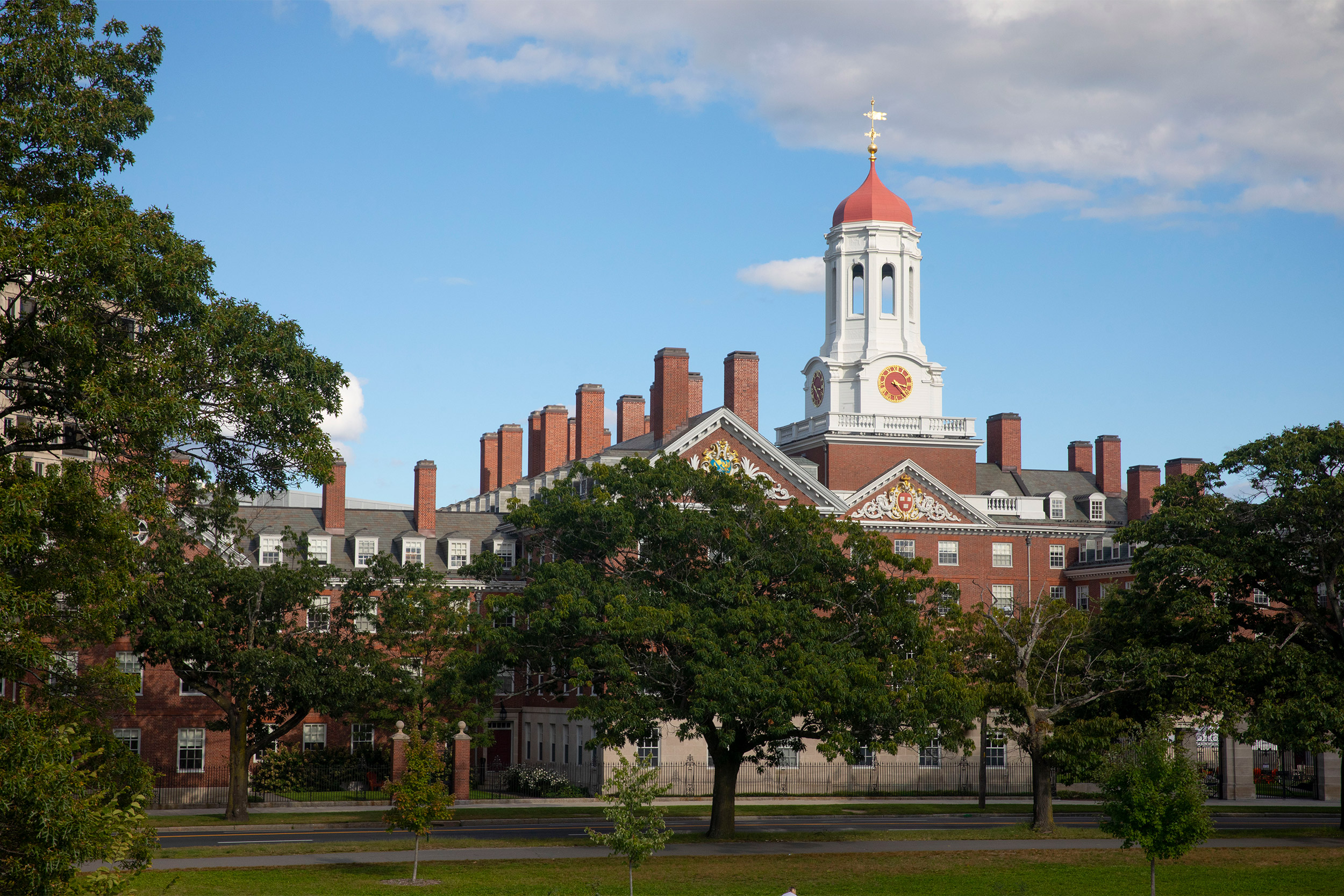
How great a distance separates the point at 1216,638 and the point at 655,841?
865 inches

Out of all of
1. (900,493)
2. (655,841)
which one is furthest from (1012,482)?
(655,841)

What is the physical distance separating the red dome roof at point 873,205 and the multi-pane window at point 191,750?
4349 centimetres

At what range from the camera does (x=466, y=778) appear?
166 ft

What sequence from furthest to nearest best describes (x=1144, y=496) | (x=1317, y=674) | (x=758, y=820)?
1. (x=1144, y=496)
2. (x=758, y=820)
3. (x=1317, y=674)

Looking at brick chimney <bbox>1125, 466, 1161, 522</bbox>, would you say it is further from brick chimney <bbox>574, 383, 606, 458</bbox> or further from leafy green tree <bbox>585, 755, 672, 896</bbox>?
leafy green tree <bbox>585, 755, 672, 896</bbox>

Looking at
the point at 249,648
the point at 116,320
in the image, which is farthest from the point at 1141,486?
the point at 116,320

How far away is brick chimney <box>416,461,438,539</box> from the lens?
68312 millimetres

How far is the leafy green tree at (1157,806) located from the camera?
26469 millimetres

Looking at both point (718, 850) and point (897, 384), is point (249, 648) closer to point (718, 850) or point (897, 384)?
point (718, 850)

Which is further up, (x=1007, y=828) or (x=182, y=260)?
(x=182, y=260)

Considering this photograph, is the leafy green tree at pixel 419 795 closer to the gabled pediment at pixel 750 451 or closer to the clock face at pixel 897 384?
the gabled pediment at pixel 750 451

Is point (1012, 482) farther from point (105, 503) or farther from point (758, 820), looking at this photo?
point (105, 503)

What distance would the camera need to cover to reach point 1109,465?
8150 centimetres

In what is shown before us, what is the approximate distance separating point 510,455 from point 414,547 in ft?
66.2
